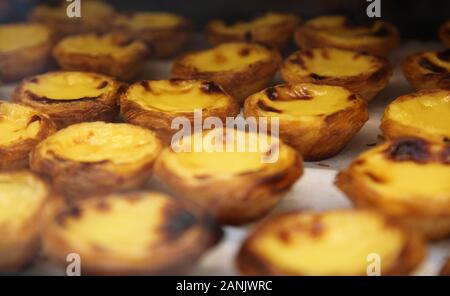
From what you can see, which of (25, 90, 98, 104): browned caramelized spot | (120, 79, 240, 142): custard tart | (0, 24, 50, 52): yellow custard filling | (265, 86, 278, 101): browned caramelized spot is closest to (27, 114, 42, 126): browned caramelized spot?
(25, 90, 98, 104): browned caramelized spot

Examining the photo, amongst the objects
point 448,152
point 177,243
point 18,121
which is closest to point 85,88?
point 18,121

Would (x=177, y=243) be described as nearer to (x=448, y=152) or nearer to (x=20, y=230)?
(x=20, y=230)

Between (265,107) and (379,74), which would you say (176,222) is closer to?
(265,107)

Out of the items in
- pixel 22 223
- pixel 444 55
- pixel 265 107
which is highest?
pixel 444 55

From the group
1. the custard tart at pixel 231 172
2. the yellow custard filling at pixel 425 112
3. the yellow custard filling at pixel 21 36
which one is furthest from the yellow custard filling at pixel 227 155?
the yellow custard filling at pixel 21 36

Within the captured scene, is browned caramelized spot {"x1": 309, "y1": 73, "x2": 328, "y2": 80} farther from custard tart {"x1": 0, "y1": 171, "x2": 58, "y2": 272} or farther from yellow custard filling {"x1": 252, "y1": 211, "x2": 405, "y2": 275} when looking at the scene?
custard tart {"x1": 0, "y1": 171, "x2": 58, "y2": 272}

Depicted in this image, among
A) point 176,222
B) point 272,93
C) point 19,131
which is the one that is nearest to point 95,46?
point 19,131
